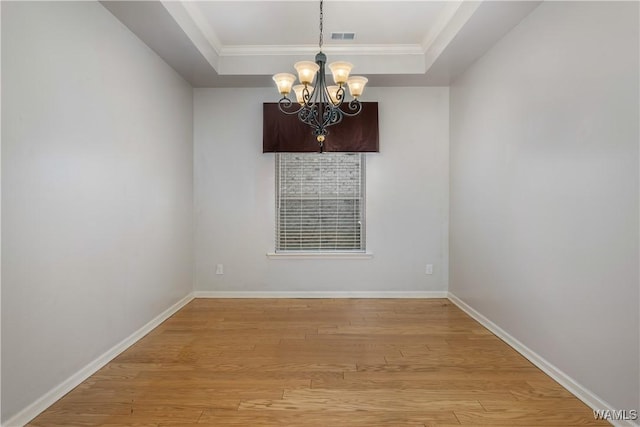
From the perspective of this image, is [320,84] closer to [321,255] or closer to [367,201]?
[367,201]

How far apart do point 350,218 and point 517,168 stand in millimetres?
2104

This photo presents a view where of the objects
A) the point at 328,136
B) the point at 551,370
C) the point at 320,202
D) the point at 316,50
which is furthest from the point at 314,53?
the point at 551,370

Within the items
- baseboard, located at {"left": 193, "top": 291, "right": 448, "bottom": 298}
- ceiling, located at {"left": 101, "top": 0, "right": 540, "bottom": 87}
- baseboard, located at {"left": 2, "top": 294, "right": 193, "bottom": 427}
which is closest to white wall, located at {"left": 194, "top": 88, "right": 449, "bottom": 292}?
baseboard, located at {"left": 193, "top": 291, "right": 448, "bottom": 298}

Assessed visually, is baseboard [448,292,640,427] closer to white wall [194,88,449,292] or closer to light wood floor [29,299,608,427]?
light wood floor [29,299,608,427]

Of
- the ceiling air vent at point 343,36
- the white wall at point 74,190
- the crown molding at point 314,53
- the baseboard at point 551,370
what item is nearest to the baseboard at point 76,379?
the white wall at point 74,190

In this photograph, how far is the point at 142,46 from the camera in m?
3.10

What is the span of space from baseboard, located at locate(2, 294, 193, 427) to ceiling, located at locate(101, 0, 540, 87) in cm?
259

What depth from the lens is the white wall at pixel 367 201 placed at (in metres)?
4.34

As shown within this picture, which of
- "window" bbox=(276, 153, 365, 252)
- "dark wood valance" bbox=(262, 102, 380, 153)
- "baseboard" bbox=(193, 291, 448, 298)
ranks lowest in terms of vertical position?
"baseboard" bbox=(193, 291, 448, 298)

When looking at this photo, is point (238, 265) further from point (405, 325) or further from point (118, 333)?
point (405, 325)

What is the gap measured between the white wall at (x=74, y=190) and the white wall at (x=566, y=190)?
3.22m

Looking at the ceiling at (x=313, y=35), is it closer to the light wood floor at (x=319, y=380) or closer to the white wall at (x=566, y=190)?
the white wall at (x=566, y=190)

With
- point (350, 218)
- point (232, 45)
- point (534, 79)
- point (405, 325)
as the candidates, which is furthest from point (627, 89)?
point (232, 45)

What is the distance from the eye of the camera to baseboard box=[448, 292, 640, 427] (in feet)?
6.53
